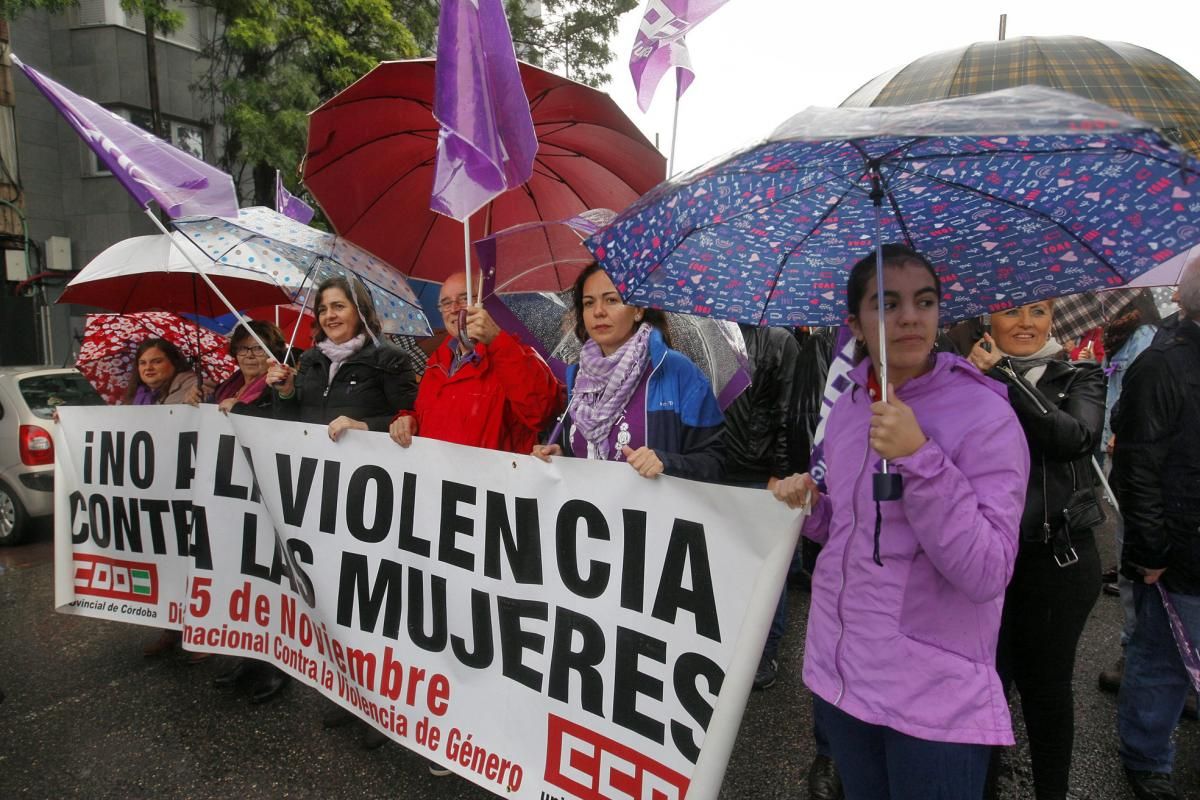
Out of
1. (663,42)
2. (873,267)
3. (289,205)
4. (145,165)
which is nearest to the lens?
(873,267)

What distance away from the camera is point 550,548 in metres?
2.45

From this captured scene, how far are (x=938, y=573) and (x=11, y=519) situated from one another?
7.86 metres

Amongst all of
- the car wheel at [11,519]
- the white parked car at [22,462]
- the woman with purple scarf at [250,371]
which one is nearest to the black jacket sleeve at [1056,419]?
the woman with purple scarf at [250,371]

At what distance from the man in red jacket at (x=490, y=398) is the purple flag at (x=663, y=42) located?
145 centimetres

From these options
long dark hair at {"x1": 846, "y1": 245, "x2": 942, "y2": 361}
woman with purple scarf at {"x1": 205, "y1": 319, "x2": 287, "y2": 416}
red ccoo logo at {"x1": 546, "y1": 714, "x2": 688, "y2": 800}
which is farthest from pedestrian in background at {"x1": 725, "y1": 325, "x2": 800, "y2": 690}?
woman with purple scarf at {"x1": 205, "y1": 319, "x2": 287, "y2": 416}

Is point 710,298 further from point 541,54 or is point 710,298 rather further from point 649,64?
point 541,54

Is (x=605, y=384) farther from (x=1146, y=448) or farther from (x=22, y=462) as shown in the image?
(x=22, y=462)

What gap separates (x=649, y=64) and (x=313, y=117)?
150cm

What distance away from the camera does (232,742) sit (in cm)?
331

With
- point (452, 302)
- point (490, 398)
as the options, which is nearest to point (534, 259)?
point (452, 302)

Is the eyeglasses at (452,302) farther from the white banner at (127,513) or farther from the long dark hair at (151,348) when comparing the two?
the long dark hair at (151,348)

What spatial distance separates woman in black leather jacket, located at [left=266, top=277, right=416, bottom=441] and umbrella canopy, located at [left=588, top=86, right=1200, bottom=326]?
5.96 ft

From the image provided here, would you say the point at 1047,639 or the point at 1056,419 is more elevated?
the point at 1056,419

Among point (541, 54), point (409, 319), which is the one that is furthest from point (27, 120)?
point (409, 319)
